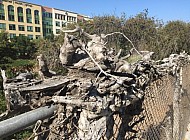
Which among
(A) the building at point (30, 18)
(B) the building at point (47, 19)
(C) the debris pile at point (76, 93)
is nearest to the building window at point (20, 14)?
(A) the building at point (30, 18)

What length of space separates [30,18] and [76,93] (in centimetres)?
3852

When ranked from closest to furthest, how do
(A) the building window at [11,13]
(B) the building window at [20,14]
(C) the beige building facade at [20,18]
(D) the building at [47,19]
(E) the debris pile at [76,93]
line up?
(E) the debris pile at [76,93]
(C) the beige building facade at [20,18]
(A) the building window at [11,13]
(B) the building window at [20,14]
(D) the building at [47,19]

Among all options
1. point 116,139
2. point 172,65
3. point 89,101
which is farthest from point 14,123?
point 172,65

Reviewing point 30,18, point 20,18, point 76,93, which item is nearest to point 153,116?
point 76,93

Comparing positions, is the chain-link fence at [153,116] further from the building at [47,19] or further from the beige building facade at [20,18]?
the building at [47,19]

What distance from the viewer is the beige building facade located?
34.0 metres

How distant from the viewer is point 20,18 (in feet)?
119

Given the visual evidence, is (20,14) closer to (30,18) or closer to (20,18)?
(20,18)

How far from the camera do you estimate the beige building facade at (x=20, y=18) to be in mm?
34031

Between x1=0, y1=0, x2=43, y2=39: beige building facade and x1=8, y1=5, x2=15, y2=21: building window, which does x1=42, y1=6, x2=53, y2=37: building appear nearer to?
x1=0, y1=0, x2=43, y2=39: beige building facade

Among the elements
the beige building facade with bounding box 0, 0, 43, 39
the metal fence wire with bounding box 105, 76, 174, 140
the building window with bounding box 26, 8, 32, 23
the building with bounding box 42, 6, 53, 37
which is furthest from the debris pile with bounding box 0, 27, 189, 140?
the building with bounding box 42, 6, 53, 37

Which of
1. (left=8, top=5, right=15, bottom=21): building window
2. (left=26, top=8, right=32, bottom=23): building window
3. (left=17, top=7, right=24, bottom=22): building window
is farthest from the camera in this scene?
(left=26, top=8, right=32, bottom=23): building window

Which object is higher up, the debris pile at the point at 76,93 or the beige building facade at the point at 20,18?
the beige building facade at the point at 20,18

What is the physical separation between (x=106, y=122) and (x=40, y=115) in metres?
0.39
